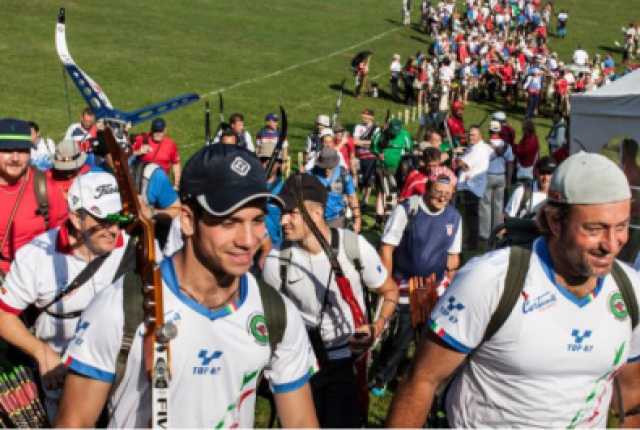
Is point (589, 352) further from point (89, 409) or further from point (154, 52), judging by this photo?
point (154, 52)

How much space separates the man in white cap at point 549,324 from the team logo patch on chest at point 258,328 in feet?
2.33

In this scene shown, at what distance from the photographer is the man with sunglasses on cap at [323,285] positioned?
17.3ft

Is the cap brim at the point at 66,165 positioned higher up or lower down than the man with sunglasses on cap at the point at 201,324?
lower down

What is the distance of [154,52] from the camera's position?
3528cm

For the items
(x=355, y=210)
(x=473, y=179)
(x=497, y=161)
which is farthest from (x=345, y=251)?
(x=497, y=161)

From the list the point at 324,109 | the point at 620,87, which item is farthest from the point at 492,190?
the point at 324,109

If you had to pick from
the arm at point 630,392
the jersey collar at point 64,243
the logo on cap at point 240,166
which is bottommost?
the arm at point 630,392

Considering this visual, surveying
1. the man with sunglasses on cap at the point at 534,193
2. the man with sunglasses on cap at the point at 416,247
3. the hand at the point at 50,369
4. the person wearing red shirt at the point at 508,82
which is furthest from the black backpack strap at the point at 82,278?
the person wearing red shirt at the point at 508,82

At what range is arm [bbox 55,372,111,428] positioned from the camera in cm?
261

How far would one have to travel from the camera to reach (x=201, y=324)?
108 inches

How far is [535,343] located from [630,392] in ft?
2.91

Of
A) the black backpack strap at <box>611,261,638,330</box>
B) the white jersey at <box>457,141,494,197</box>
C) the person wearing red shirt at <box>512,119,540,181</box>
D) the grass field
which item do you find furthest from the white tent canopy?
the grass field

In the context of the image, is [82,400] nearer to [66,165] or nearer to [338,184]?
[66,165]

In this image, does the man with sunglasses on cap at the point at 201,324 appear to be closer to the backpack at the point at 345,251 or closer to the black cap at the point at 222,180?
the black cap at the point at 222,180
